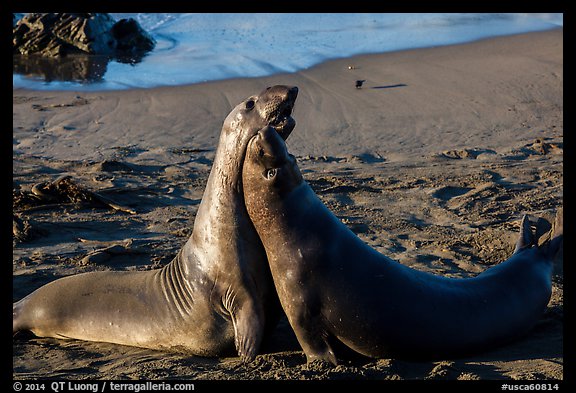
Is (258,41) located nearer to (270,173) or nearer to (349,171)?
(349,171)

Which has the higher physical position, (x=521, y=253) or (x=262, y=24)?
(x=262, y=24)

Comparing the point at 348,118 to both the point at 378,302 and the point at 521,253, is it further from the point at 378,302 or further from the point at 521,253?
the point at 378,302

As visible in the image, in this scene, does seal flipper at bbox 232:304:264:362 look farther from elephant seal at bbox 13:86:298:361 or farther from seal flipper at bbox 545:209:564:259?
seal flipper at bbox 545:209:564:259

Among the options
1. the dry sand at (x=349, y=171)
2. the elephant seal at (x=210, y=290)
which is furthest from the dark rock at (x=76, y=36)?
the elephant seal at (x=210, y=290)

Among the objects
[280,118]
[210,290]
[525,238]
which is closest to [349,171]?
[525,238]

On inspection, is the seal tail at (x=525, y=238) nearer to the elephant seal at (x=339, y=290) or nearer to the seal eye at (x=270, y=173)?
the elephant seal at (x=339, y=290)

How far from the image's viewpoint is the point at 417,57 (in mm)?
15750

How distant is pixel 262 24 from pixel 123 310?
638 inches

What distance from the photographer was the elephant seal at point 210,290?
5.00 m

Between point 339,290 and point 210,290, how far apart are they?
0.91 m

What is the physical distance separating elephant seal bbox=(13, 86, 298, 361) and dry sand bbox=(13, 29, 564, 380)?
15cm

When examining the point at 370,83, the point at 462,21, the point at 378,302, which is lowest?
the point at 378,302
